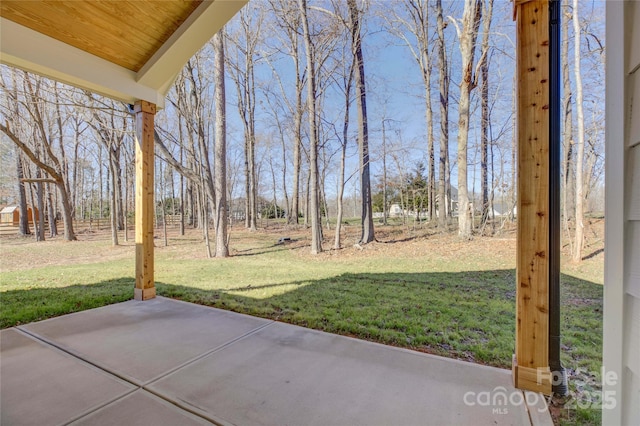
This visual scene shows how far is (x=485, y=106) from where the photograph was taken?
9.05 metres

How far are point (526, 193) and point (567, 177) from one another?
17.2 ft

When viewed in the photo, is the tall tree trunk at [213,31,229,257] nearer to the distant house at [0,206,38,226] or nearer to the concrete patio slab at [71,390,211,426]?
the concrete patio slab at [71,390,211,426]

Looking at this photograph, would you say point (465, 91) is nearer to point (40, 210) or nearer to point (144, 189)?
point (144, 189)

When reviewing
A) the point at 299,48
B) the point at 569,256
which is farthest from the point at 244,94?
the point at 569,256

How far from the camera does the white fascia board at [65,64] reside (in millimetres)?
2395

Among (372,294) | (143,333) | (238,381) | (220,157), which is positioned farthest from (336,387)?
(220,157)

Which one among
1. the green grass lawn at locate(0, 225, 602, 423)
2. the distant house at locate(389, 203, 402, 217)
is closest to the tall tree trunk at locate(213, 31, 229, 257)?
the green grass lawn at locate(0, 225, 602, 423)

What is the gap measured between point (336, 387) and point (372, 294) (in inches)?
87.9

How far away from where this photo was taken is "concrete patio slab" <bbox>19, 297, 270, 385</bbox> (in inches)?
81.6

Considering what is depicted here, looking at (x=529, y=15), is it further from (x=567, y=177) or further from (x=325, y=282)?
(x=567, y=177)

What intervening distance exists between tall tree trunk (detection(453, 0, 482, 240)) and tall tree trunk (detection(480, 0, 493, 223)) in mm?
234

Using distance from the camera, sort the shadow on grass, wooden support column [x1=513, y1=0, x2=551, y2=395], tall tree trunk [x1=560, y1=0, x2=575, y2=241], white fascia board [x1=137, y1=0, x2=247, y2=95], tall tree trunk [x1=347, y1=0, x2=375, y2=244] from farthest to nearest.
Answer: tall tree trunk [x1=347, y1=0, x2=375, y2=244]
tall tree trunk [x1=560, y1=0, x2=575, y2=241]
white fascia board [x1=137, y1=0, x2=247, y2=95]
the shadow on grass
wooden support column [x1=513, y1=0, x2=551, y2=395]

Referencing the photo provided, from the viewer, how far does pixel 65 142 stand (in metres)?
13.4

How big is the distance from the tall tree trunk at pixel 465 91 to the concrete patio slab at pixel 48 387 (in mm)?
8040
